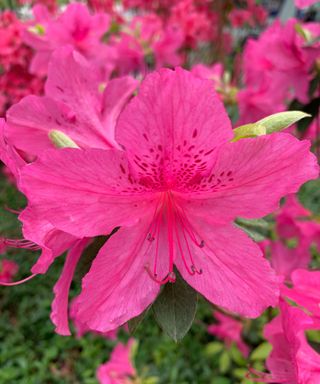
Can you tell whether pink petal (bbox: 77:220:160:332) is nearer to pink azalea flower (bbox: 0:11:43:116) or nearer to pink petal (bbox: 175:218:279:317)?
pink petal (bbox: 175:218:279:317)

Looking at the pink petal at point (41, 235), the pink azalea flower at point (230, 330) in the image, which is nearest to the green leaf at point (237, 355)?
the pink azalea flower at point (230, 330)

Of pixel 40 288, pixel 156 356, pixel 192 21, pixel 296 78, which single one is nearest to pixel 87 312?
pixel 296 78

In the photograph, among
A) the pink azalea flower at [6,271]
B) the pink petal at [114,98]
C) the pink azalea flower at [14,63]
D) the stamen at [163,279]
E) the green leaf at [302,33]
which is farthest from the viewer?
the pink azalea flower at [6,271]

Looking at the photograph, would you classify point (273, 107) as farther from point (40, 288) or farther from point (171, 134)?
point (40, 288)

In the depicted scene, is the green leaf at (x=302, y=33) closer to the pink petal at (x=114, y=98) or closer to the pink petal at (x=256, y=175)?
the pink petal at (x=114, y=98)

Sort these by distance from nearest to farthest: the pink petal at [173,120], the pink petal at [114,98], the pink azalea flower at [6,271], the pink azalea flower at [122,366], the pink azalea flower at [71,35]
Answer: the pink petal at [173,120], the pink petal at [114,98], the pink azalea flower at [71,35], the pink azalea flower at [122,366], the pink azalea flower at [6,271]

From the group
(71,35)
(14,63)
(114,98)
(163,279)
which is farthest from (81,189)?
(14,63)

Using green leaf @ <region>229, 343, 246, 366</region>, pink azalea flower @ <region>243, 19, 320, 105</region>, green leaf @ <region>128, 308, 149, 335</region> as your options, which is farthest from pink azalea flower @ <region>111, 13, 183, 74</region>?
green leaf @ <region>128, 308, 149, 335</region>

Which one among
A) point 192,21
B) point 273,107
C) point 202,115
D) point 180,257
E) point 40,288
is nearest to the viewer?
point 202,115
